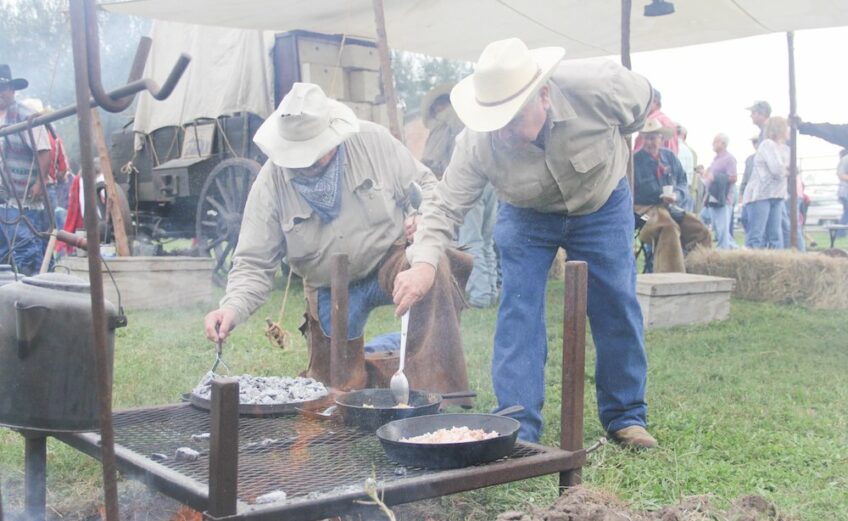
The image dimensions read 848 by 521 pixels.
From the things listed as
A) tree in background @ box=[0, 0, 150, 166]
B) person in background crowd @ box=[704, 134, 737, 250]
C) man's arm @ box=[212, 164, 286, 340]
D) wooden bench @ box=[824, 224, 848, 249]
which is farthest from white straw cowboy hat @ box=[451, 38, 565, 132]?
wooden bench @ box=[824, 224, 848, 249]

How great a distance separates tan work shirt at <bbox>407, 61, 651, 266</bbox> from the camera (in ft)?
10.6

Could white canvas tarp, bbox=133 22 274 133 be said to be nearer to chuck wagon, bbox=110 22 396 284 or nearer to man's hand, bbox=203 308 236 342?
chuck wagon, bbox=110 22 396 284

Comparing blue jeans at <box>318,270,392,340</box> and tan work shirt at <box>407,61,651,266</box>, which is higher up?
tan work shirt at <box>407,61,651,266</box>

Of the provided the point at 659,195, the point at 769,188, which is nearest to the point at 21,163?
the point at 659,195

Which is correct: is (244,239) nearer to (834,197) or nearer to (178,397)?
(178,397)

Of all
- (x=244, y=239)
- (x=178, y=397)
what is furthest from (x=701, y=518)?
(x=178, y=397)

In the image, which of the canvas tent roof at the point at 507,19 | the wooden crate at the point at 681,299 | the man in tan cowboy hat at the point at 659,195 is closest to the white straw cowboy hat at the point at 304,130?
the wooden crate at the point at 681,299

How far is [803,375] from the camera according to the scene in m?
4.90

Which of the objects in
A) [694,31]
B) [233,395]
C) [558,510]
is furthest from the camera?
[694,31]

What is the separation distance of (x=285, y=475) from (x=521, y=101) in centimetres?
148

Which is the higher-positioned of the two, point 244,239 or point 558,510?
Result: point 244,239

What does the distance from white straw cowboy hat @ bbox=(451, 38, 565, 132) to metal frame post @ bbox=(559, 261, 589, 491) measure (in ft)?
2.07

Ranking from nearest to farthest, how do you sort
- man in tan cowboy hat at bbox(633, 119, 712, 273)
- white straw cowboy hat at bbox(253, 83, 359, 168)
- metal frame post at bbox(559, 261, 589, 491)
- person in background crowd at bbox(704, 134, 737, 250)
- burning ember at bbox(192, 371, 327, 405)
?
metal frame post at bbox(559, 261, 589, 491), burning ember at bbox(192, 371, 327, 405), white straw cowboy hat at bbox(253, 83, 359, 168), man in tan cowboy hat at bbox(633, 119, 712, 273), person in background crowd at bbox(704, 134, 737, 250)

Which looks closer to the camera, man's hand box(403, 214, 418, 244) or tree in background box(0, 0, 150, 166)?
man's hand box(403, 214, 418, 244)
